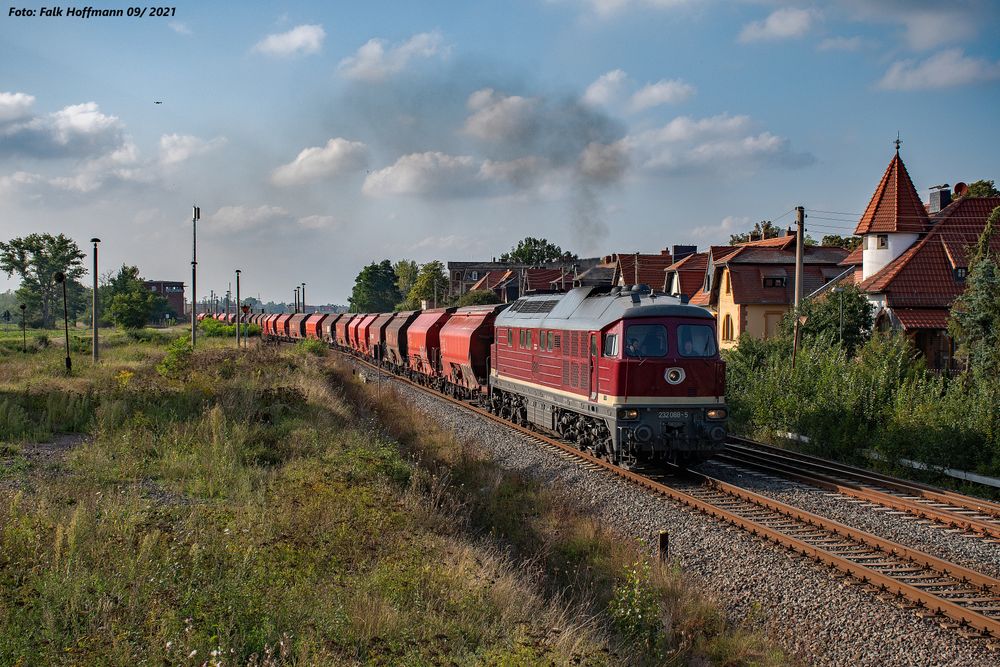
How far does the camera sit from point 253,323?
91.9 m

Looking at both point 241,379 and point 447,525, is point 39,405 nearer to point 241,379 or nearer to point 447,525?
point 241,379

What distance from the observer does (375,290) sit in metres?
134

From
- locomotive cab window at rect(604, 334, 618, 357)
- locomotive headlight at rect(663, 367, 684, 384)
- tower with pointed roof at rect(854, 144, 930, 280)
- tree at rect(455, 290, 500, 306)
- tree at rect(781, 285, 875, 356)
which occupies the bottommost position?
locomotive headlight at rect(663, 367, 684, 384)

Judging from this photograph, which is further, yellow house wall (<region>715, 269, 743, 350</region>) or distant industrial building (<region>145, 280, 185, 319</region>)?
distant industrial building (<region>145, 280, 185, 319</region>)

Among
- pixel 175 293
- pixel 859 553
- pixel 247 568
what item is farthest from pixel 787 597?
pixel 175 293

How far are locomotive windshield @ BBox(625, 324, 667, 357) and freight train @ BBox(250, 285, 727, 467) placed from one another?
0.06 ft

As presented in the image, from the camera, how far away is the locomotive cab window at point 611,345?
615 inches

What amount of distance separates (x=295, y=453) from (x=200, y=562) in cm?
702

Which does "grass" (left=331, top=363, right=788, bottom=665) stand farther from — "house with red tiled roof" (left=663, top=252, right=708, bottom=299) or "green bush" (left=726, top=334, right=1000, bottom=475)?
"house with red tiled roof" (left=663, top=252, right=708, bottom=299)

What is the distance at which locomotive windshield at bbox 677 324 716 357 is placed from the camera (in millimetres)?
15609

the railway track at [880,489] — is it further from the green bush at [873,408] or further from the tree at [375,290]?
the tree at [375,290]

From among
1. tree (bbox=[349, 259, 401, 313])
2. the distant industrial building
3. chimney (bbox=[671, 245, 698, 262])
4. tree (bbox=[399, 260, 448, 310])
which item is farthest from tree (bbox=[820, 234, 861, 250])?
the distant industrial building

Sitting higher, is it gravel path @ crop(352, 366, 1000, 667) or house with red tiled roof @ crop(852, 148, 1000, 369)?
house with red tiled roof @ crop(852, 148, 1000, 369)

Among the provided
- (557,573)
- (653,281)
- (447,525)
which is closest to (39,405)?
(447,525)
